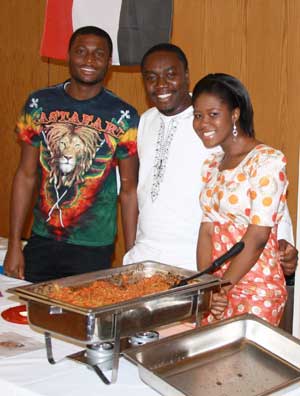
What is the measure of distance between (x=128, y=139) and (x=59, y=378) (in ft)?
4.05

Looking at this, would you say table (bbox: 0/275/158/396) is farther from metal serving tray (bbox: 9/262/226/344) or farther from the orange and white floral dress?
the orange and white floral dress

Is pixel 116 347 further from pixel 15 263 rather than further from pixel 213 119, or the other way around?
pixel 15 263

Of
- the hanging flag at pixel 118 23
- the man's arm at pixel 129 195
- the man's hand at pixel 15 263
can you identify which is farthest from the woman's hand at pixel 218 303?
the hanging flag at pixel 118 23

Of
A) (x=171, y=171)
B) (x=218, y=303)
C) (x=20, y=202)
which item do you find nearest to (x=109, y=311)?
(x=218, y=303)

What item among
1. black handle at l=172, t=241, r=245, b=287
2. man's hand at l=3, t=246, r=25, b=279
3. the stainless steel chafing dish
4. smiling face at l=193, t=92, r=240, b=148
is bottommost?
man's hand at l=3, t=246, r=25, b=279

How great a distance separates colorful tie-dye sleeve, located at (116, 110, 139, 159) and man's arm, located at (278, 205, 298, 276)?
646 mm

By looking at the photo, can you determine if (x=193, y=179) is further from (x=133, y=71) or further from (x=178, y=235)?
(x=133, y=71)

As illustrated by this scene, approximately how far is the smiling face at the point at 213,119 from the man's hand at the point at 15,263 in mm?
947

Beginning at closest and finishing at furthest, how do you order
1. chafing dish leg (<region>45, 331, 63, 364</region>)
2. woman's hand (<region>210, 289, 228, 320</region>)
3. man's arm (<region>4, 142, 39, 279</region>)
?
chafing dish leg (<region>45, 331, 63, 364</region>) < woman's hand (<region>210, 289, 228, 320</region>) < man's arm (<region>4, 142, 39, 279</region>)

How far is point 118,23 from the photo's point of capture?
3.33 metres

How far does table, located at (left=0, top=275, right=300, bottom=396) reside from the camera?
133 cm

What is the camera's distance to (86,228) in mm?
2484

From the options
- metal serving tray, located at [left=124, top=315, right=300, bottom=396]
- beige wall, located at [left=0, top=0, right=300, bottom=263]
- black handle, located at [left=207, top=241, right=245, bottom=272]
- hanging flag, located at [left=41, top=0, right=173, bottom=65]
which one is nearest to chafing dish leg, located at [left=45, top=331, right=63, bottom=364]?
metal serving tray, located at [left=124, top=315, right=300, bottom=396]

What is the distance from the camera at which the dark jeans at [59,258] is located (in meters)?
2.50
